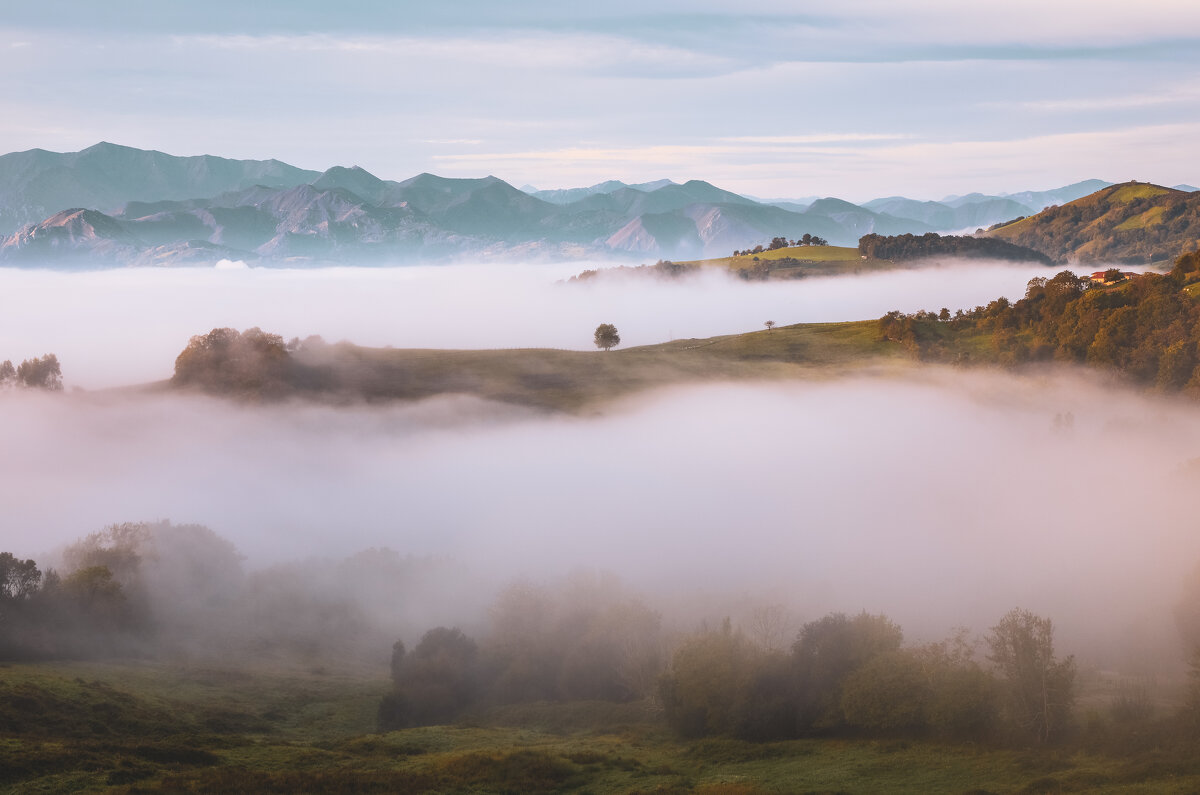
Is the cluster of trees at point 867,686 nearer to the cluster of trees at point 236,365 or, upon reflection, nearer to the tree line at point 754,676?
the tree line at point 754,676

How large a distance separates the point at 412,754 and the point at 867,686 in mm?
40419

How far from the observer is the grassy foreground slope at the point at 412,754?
2596 inches

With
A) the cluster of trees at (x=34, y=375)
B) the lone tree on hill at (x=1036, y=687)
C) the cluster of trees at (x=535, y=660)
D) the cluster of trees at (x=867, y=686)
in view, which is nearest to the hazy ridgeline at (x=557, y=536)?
the cluster of trees at (x=535, y=660)

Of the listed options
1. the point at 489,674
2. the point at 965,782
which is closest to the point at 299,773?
the point at 489,674

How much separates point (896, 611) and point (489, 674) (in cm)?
5062

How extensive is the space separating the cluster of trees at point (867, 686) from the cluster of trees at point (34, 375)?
16016 centimetres

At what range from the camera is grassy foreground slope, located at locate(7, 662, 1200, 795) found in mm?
65938

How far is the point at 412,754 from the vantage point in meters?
81.5

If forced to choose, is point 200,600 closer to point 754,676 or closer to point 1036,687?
point 754,676

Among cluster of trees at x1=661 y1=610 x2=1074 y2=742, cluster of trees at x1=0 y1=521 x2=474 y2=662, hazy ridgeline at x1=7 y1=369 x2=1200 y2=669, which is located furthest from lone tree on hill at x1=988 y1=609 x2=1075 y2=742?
cluster of trees at x1=0 y1=521 x2=474 y2=662

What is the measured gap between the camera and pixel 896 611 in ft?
378

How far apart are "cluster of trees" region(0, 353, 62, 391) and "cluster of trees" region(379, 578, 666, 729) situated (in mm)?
128564

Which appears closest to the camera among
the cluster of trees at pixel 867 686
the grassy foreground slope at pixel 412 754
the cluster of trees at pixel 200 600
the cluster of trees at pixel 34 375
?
the grassy foreground slope at pixel 412 754

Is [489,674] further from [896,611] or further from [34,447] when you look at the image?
[34,447]
